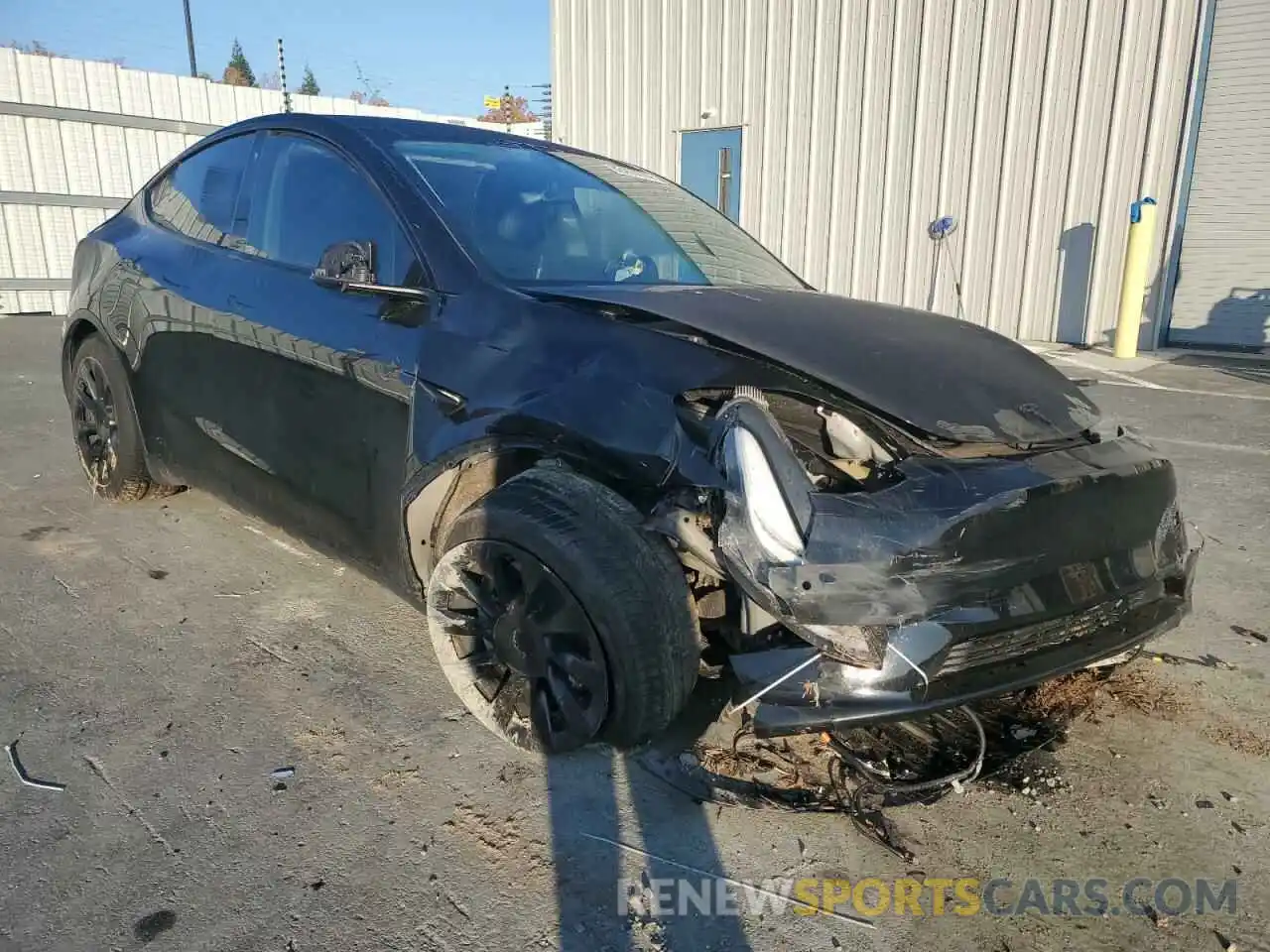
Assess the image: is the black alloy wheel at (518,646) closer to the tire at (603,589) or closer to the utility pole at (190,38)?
the tire at (603,589)

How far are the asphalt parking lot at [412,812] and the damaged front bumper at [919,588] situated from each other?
38 centimetres

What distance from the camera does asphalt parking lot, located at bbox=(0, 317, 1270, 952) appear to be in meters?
1.77

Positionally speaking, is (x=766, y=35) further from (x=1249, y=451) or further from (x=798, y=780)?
(x=798, y=780)

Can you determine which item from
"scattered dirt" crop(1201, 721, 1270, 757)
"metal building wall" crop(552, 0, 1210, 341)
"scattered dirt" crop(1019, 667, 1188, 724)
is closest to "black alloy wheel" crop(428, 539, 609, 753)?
"scattered dirt" crop(1019, 667, 1188, 724)

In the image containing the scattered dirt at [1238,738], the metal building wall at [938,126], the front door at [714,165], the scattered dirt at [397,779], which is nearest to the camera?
the scattered dirt at [397,779]

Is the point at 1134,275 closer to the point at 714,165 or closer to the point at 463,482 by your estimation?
the point at 714,165

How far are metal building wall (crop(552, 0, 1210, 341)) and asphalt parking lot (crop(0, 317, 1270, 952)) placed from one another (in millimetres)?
7753

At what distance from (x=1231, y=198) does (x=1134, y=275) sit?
1313mm

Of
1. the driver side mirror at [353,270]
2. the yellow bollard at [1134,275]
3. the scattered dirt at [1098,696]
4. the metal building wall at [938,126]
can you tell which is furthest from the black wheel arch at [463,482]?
the metal building wall at [938,126]

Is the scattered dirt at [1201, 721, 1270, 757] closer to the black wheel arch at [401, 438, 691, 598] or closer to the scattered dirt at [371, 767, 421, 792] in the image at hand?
the black wheel arch at [401, 438, 691, 598]

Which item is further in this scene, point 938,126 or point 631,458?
point 938,126

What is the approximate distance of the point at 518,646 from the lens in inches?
87.7

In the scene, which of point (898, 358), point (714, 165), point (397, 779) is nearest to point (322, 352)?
point (397, 779)

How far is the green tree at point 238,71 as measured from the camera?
39906 mm
